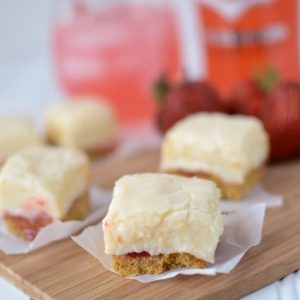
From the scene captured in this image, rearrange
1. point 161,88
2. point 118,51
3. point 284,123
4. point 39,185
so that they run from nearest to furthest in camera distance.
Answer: point 39,185
point 284,123
point 161,88
point 118,51

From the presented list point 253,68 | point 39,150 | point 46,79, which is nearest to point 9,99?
point 46,79

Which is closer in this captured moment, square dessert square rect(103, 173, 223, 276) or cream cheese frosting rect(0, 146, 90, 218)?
square dessert square rect(103, 173, 223, 276)

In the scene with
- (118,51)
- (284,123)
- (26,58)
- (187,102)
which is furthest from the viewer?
(26,58)

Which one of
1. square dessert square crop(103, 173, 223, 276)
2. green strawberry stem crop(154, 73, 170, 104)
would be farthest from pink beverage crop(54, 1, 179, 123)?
square dessert square crop(103, 173, 223, 276)

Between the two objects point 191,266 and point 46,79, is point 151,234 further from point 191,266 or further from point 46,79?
point 46,79

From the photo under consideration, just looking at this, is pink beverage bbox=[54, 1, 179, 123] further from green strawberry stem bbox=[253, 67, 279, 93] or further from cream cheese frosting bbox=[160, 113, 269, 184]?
cream cheese frosting bbox=[160, 113, 269, 184]

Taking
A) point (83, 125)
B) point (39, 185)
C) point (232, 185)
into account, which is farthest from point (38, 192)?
point (83, 125)

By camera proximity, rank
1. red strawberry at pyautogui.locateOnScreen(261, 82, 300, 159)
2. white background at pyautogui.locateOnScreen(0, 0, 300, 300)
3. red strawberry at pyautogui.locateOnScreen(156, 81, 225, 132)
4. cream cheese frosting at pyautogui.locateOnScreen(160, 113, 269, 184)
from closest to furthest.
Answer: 1. cream cheese frosting at pyautogui.locateOnScreen(160, 113, 269, 184)
2. red strawberry at pyautogui.locateOnScreen(261, 82, 300, 159)
3. red strawberry at pyautogui.locateOnScreen(156, 81, 225, 132)
4. white background at pyautogui.locateOnScreen(0, 0, 300, 300)

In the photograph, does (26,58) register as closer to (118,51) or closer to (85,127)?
(118,51)
